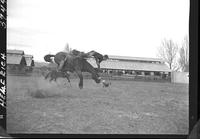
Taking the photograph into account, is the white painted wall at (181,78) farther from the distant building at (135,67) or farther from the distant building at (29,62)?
the distant building at (29,62)

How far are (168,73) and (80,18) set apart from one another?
3.55ft

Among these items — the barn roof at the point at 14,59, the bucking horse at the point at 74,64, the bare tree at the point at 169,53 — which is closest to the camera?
the barn roof at the point at 14,59

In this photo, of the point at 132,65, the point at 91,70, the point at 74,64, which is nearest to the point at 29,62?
the point at 74,64

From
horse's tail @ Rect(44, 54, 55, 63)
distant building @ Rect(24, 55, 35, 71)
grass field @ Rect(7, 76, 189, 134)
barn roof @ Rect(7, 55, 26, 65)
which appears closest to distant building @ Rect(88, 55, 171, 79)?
grass field @ Rect(7, 76, 189, 134)

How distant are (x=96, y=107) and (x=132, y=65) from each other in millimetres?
567

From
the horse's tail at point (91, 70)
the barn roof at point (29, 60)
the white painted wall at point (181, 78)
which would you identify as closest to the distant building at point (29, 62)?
the barn roof at point (29, 60)

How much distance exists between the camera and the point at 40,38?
8.39 ft

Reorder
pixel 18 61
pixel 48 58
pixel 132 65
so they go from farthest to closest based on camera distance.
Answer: pixel 132 65
pixel 48 58
pixel 18 61

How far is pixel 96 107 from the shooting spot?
103 inches

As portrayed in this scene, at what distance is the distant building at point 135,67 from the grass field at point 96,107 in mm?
101

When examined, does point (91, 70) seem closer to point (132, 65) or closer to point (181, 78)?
point (132, 65)

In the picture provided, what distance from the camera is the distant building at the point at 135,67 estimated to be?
8.82 ft

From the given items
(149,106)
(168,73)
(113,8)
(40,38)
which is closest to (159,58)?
(168,73)

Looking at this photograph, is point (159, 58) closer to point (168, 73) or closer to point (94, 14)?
point (168, 73)
